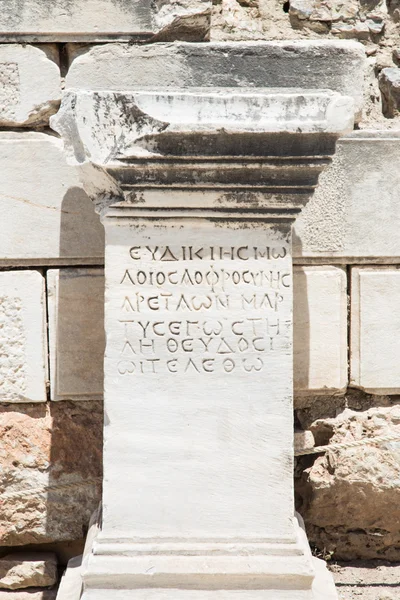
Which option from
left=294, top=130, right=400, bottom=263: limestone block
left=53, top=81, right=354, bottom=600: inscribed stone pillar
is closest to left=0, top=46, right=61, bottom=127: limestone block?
left=53, top=81, right=354, bottom=600: inscribed stone pillar

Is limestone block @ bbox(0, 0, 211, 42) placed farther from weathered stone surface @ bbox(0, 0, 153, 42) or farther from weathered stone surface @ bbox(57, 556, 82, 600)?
weathered stone surface @ bbox(57, 556, 82, 600)

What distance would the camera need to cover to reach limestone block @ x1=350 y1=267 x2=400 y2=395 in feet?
10.7

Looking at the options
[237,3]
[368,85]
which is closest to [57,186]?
[237,3]

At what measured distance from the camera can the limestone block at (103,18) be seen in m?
3.05

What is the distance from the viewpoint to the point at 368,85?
129 inches

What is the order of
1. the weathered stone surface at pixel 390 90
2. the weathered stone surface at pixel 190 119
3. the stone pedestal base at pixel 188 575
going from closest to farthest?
the weathered stone surface at pixel 190 119, the stone pedestal base at pixel 188 575, the weathered stone surface at pixel 390 90

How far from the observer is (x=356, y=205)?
3.20 metres

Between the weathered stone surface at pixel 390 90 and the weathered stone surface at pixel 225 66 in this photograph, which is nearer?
the weathered stone surface at pixel 225 66

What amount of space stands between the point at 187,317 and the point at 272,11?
4.67 ft

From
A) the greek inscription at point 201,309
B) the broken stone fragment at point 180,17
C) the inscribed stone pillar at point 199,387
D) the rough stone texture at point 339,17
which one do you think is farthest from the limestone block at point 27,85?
the rough stone texture at point 339,17

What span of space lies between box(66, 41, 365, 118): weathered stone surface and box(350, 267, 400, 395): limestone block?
0.76m

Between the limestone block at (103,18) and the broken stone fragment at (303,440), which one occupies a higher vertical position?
the limestone block at (103,18)

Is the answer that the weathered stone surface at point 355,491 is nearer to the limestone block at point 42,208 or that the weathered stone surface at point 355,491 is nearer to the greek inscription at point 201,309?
the greek inscription at point 201,309

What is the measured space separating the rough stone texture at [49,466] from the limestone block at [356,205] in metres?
1.18
